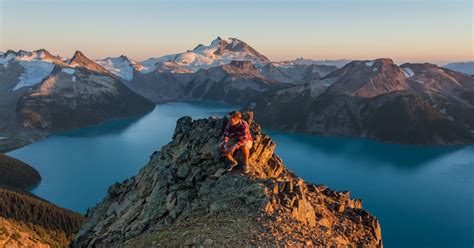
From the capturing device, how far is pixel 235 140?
29.0 metres

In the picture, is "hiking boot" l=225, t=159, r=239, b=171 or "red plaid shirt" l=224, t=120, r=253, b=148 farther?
"red plaid shirt" l=224, t=120, r=253, b=148

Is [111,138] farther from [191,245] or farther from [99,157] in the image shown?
[191,245]

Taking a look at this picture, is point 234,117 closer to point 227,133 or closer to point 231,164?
point 227,133

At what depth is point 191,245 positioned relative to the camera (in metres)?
21.8

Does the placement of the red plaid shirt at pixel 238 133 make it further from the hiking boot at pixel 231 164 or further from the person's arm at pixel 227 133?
the hiking boot at pixel 231 164

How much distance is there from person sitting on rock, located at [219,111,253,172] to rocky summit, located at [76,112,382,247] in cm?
75

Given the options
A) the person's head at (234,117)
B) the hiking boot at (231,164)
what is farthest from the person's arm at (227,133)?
the hiking boot at (231,164)

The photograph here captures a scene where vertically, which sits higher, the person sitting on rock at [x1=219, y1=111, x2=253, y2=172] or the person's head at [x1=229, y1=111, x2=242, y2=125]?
the person's head at [x1=229, y1=111, x2=242, y2=125]

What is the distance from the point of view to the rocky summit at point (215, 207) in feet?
73.5

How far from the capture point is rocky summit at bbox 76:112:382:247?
73.5 ft

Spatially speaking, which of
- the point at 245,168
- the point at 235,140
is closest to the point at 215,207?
the point at 245,168

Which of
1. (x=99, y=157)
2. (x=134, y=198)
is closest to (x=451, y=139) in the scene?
(x=99, y=157)

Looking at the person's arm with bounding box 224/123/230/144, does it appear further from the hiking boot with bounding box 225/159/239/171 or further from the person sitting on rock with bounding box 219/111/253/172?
the hiking boot with bounding box 225/159/239/171

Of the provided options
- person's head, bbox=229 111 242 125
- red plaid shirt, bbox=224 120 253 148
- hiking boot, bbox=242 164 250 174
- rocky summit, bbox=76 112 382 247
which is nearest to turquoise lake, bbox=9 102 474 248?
rocky summit, bbox=76 112 382 247
